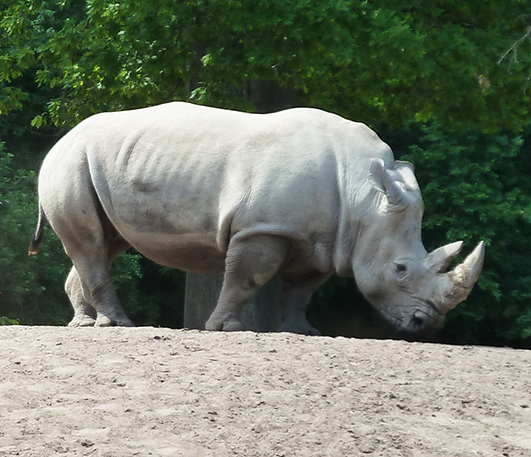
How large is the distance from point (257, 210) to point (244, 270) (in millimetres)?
455

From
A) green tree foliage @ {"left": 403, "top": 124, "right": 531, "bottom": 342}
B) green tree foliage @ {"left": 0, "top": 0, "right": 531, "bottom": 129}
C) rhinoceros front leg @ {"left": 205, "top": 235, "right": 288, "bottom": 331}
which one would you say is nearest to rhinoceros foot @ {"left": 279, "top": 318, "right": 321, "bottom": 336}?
rhinoceros front leg @ {"left": 205, "top": 235, "right": 288, "bottom": 331}

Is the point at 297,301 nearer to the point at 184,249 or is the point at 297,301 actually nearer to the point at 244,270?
the point at 244,270

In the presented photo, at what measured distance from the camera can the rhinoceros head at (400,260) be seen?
8.87 meters

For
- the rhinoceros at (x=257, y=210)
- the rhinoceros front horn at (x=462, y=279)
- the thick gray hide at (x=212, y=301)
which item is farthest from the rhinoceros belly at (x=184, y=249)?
the thick gray hide at (x=212, y=301)

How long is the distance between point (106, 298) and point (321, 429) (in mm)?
3668

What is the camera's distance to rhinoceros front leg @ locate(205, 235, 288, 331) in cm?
879

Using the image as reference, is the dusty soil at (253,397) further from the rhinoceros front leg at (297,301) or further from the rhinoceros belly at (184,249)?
the rhinoceros front leg at (297,301)

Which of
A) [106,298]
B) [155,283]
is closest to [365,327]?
[155,283]

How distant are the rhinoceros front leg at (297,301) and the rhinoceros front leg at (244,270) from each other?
1.81 feet

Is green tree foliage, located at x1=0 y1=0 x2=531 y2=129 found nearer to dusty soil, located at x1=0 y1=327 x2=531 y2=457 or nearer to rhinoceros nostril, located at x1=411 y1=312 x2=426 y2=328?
rhinoceros nostril, located at x1=411 y1=312 x2=426 y2=328

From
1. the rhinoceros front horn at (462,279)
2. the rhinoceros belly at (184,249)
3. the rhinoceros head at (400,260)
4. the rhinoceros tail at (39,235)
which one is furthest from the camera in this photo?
the rhinoceros tail at (39,235)

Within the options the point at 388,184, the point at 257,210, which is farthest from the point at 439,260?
the point at 257,210

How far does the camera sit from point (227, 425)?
20.3 ft

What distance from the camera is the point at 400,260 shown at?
8922 millimetres
